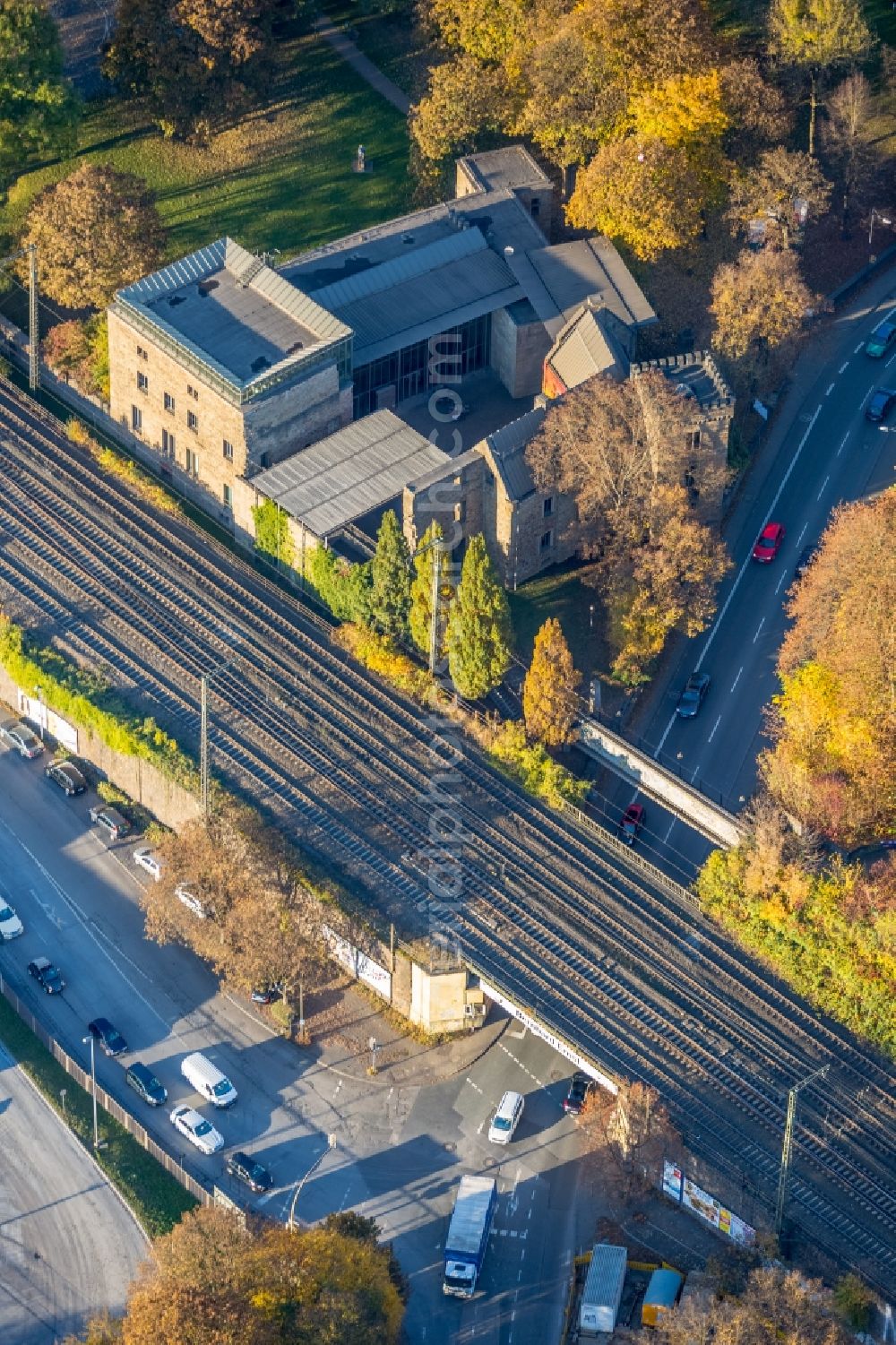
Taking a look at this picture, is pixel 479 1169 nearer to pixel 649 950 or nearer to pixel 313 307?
pixel 649 950

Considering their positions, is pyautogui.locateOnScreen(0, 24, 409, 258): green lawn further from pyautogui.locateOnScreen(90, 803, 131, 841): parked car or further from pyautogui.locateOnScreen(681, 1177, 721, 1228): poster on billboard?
pyautogui.locateOnScreen(681, 1177, 721, 1228): poster on billboard

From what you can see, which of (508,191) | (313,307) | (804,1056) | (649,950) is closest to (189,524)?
(313,307)

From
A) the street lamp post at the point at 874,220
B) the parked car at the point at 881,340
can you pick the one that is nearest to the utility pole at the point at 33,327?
the parked car at the point at 881,340

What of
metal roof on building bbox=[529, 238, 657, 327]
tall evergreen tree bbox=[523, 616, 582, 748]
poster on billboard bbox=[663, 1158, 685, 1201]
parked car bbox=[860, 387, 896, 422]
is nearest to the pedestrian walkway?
metal roof on building bbox=[529, 238, 657, 327]

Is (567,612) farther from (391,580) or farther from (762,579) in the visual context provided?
(762,579)

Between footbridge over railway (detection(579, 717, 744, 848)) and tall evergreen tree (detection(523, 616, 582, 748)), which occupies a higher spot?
tall evergreen tree (detection(523, 616, 582, 748))

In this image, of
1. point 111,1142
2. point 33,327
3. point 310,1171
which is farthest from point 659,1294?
point 33,327
